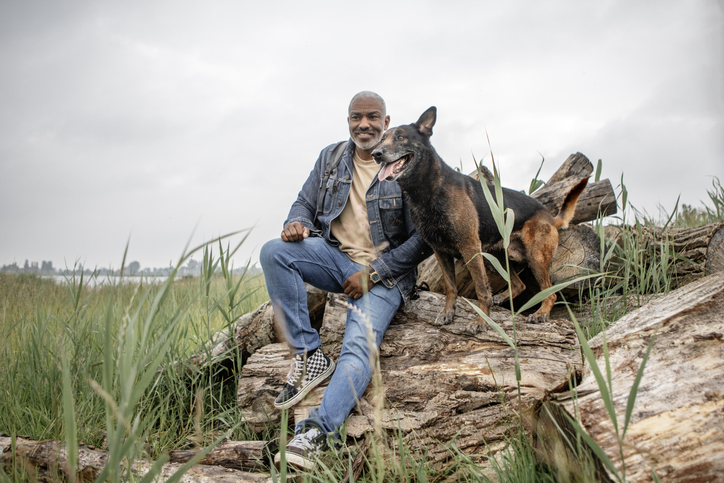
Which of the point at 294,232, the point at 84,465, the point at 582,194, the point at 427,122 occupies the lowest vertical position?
the point at 84,465

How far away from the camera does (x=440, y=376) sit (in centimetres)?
267

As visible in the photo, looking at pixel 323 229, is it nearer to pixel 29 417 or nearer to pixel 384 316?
pixel 384 316

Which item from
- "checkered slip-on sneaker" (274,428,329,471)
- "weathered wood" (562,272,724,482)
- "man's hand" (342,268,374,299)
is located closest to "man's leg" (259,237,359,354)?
"man's hand" (342,268,374,299)

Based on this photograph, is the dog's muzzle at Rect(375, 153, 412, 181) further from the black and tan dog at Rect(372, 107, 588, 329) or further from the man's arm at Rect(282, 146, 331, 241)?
the man's arm at Rect(282, 146, 331, 241)

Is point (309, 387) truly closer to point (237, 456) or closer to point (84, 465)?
point (237, 456)

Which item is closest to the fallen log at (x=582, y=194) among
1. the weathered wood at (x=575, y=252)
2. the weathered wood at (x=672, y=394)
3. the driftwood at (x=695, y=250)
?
the weathered wood at (x=575, y=252)

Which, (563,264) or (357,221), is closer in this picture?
(357,221)

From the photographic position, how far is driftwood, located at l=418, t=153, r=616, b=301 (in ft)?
12.4

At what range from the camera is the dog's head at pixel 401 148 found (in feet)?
11.0

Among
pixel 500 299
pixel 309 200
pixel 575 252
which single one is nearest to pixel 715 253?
pixel 575 252

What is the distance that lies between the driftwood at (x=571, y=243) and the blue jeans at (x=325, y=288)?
0.96 metres

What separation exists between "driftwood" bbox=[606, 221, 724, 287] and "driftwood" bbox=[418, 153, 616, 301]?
1.42ft

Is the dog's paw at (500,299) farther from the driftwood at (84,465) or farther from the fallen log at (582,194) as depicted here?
the driftwood at (84,465)

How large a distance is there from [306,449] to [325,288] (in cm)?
144
